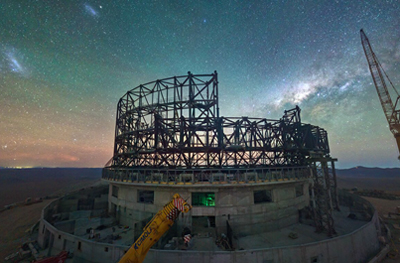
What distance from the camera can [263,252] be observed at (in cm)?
1125

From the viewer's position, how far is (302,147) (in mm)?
28562

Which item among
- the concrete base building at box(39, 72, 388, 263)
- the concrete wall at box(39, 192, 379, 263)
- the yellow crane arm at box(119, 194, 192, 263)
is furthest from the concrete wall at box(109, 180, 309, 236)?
the yellow crane arm at box(119, 194, 192, 263)

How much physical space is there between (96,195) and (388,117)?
7165 centimetres

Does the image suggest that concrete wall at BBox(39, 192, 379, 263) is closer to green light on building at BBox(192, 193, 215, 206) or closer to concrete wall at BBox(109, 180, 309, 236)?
concrete wall at BBox(109, 180, 309, 236)

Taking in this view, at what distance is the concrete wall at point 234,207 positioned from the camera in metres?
17.9

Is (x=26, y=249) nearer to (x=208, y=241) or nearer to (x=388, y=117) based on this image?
(x=208, y=241)

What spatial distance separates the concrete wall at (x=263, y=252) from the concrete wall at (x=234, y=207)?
5687 mm

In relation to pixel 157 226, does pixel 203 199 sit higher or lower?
lower

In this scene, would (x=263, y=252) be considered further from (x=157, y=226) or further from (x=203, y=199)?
(x=203, y=199)

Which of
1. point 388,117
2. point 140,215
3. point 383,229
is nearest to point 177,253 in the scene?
point 140,215

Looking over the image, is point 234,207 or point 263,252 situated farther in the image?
point 234,207

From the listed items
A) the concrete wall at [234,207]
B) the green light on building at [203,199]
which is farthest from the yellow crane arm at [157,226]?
the green light on building at [203,199]

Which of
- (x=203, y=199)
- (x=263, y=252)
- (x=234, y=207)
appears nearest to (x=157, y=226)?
(x=263, y=252)

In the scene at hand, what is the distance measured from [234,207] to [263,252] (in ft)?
22.6
